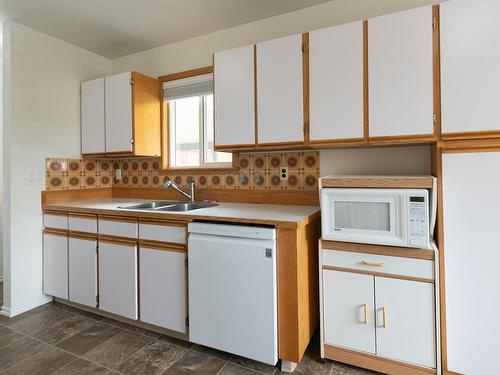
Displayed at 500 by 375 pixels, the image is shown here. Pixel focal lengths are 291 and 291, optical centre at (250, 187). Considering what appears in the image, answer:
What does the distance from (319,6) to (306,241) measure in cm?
181

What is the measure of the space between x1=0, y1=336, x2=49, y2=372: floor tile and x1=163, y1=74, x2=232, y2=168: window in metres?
1.78

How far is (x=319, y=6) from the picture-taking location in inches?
89.1

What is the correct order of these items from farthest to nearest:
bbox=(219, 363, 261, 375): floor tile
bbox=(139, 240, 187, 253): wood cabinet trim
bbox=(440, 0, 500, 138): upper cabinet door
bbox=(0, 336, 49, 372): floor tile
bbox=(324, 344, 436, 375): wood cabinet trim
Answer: bbox=(139, 240, 187, 253): wood cabinet trim → bbox=(0, 336, 49, 372): floor tile → bbox=(219, 363, 261, 375): floor tile → bbox=(324, 344, 436, 375): wood cabinet trim → bbox=(440, 0, 500, 138): upper cabinet door

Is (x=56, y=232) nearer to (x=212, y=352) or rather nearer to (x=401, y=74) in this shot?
(x=212, y=352)

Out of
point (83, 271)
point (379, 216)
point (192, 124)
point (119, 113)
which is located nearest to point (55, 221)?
point (83, 271)

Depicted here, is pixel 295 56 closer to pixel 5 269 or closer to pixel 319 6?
pixel 319 6

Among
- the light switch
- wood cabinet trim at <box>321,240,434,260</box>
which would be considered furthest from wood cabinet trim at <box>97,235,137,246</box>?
wood cabinet trim at <box>321,240,434,260</box>

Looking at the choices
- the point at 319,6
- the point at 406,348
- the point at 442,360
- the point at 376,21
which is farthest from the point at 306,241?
the point at 319,6

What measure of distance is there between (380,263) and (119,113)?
2.50 meters

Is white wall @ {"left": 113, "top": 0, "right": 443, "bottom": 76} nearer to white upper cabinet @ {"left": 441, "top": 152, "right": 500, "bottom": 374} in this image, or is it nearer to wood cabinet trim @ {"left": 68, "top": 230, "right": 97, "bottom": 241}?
white upper cabinet @ {"left": 441, "top": 152, "right": 500, "bottom": 374}

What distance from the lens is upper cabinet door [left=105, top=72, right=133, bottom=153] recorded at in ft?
8.77

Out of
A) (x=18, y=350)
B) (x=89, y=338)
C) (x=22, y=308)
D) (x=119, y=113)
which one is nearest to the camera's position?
(x=18, y=350)

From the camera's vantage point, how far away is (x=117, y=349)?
1.95 meters

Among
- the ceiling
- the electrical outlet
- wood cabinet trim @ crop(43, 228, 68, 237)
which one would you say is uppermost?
the ceiling
